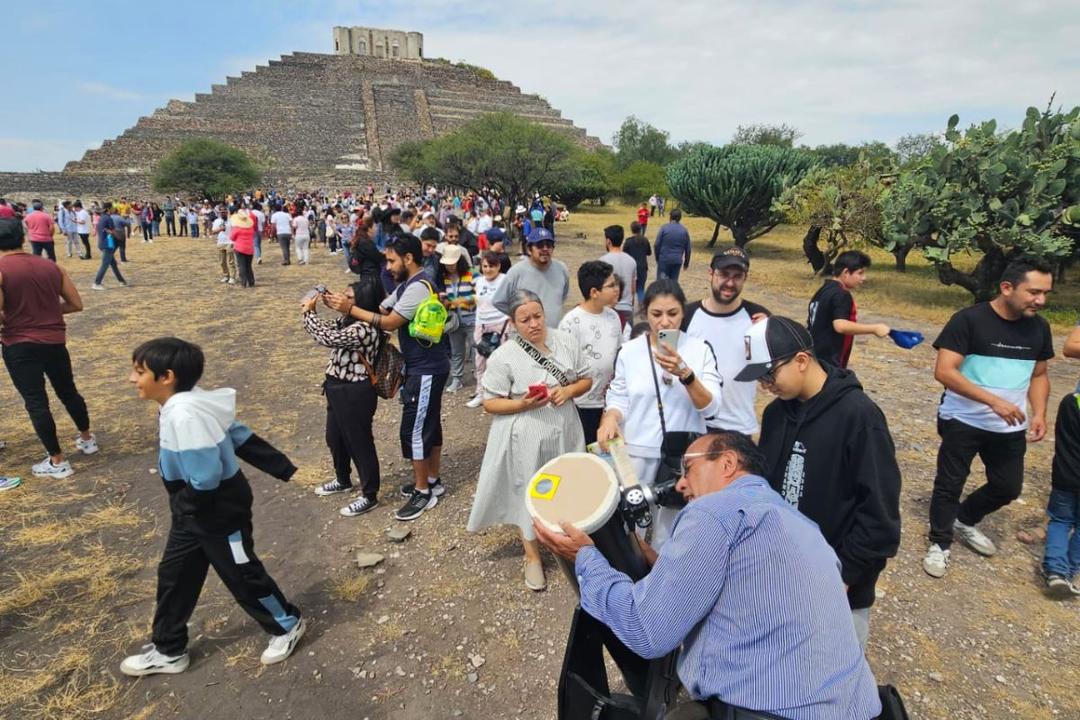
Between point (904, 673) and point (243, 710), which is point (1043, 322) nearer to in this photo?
point (904, 673)

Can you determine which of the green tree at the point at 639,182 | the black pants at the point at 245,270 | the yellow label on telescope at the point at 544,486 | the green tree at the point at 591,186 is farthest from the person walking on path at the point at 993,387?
the green tree at the point at 639,182

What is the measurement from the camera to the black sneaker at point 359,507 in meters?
4.16

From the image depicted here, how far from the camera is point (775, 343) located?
77.5 inches

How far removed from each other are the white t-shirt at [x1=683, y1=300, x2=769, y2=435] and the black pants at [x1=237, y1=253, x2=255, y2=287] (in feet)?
37.9

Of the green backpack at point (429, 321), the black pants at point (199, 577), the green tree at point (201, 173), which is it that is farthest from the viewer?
the green tree at point (201, 173)

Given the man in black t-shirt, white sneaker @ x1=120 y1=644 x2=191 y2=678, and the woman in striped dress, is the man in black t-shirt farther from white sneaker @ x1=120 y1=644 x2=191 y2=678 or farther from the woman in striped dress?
white sneaker @ x1=120 y1=644 x2=191 y2=678

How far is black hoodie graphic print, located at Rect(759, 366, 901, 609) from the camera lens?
72.7 inches

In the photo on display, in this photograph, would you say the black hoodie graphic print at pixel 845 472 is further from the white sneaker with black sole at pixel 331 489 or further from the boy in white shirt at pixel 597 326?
the white sneaker with black sole at pixel 331 489

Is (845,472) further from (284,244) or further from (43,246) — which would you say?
(43,246)

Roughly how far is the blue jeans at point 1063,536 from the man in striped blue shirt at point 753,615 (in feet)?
9.16

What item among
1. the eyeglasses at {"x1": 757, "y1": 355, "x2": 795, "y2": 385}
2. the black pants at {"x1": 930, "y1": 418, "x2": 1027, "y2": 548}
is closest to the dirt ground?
the black pants at {"x1": 930, "y1": 418, "x2": 1027, "y2": 548}

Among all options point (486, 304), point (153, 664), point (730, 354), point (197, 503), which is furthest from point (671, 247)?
point (153, 664)

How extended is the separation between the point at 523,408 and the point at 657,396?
2.40 feet

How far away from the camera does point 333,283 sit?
13.1m
